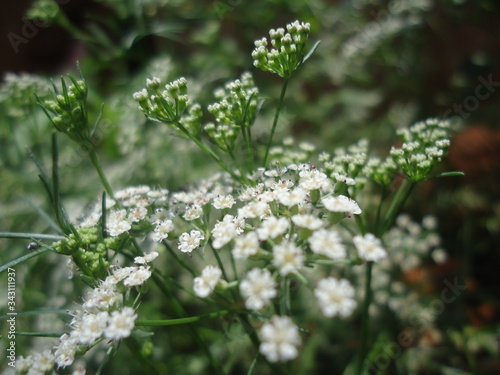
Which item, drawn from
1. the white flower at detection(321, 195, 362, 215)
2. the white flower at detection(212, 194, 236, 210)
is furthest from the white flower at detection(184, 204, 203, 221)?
the white flower at detection(321, 195, 362, 215)

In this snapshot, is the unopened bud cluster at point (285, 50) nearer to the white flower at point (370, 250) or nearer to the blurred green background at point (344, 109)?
the white flower at point (370, 250)

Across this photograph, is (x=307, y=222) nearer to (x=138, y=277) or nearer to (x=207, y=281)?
(x=207, y=281)

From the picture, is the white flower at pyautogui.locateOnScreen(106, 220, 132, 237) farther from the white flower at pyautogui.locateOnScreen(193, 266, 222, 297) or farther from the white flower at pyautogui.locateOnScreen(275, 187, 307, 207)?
the white flower at pyautogui.locateOnScreen(275, 187, 307, 207)

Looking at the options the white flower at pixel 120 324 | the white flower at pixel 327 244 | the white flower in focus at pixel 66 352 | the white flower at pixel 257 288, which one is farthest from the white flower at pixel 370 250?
the white flower in focus at pixel 66 352

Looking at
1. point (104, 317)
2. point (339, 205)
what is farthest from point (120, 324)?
point (339, 205)

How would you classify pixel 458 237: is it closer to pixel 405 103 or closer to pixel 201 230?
pixel 405 103
